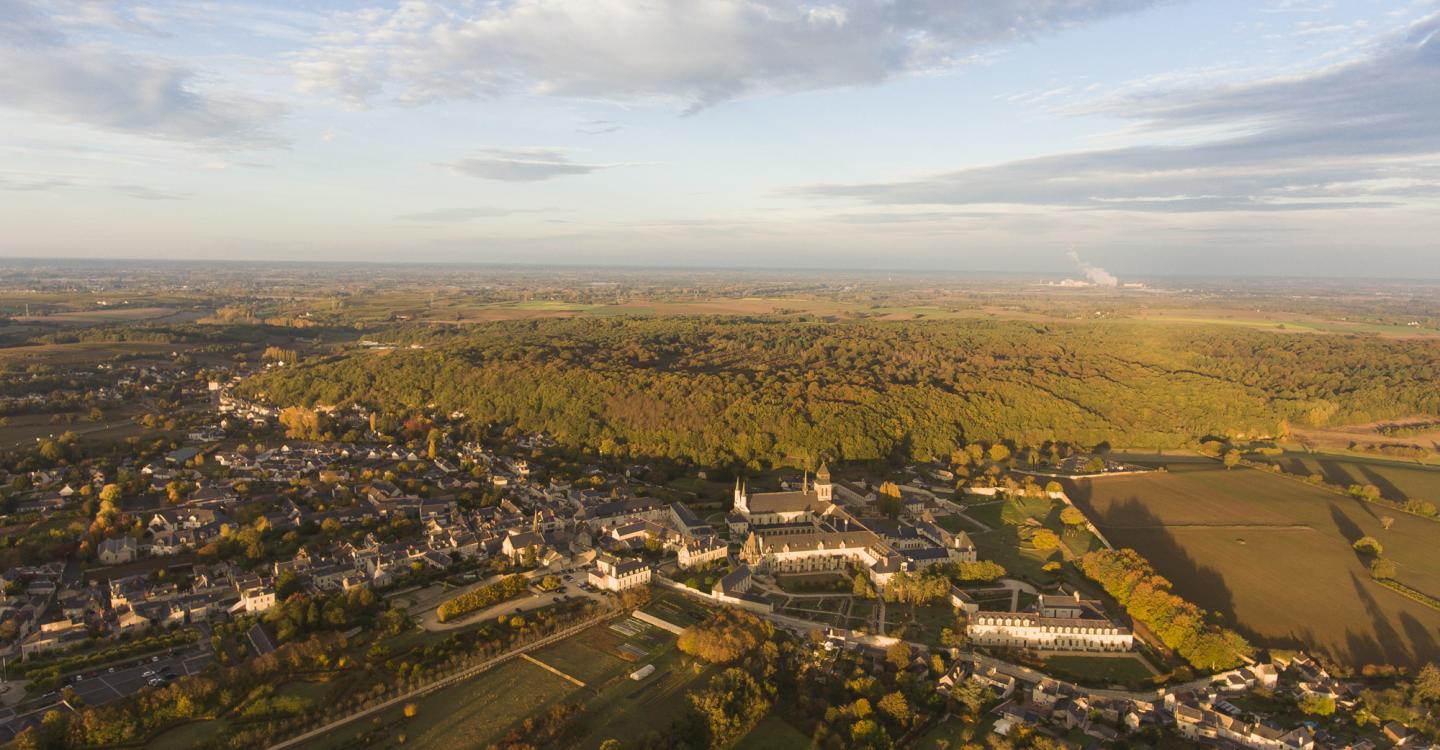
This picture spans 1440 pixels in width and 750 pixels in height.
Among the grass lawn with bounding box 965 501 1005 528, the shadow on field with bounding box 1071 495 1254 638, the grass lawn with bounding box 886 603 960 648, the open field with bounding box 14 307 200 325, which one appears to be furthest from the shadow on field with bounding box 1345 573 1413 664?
the open field with bounding box 14 307 200 325

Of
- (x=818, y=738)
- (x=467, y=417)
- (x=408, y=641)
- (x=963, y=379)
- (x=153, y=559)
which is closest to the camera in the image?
(x=818, y=738)

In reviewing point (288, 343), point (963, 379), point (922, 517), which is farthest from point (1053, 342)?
point (288, 343)

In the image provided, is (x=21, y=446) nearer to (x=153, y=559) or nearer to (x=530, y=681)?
(x=153, y=559)

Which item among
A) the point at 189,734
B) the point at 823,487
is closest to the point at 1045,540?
the point at 823,487

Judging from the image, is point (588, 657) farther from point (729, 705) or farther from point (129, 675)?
point (129, 675)

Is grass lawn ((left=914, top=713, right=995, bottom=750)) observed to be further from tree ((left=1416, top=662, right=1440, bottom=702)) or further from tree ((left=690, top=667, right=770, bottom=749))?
tree ((left=1416, top=662, right=1440, bottom=702))

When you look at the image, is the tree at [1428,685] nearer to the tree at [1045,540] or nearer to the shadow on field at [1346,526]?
the tree at [1045,540]
